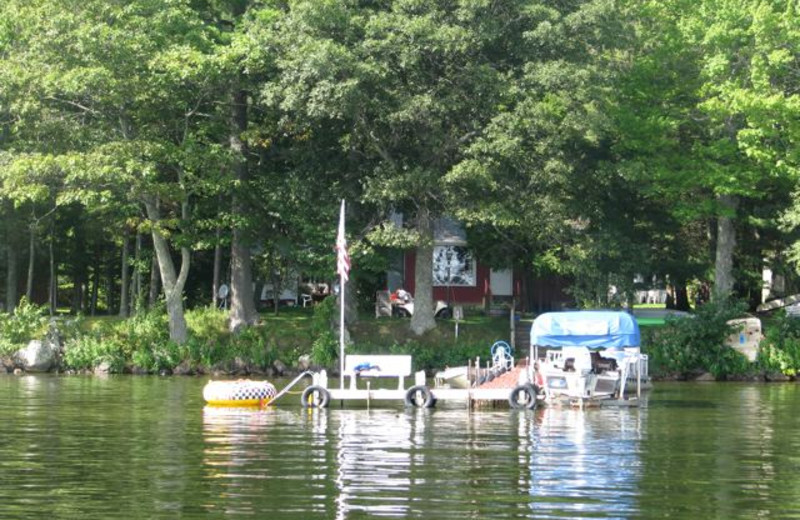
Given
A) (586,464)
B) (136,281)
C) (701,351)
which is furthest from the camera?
(136,281)

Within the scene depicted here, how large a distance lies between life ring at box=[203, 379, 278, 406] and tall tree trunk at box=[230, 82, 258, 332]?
58.7 ft

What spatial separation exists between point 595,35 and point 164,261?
18.5 metres

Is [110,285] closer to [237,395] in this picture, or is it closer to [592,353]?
[237,395]

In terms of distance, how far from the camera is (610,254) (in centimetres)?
5322

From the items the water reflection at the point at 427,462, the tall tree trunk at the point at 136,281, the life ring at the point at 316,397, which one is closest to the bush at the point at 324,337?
the tall tree trunk at the point at 136,281

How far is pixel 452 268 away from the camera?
6681cm

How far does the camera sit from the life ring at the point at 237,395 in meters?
36.9

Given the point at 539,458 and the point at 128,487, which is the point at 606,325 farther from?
the point at 128,487

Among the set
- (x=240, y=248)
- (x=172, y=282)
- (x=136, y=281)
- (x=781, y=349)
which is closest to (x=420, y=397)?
(x=781, y=349)

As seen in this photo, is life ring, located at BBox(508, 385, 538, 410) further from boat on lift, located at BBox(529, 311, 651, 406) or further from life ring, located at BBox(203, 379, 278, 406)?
life ring, located at BBox(203, 379, 278, 406)

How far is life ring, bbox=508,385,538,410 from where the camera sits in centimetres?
3622

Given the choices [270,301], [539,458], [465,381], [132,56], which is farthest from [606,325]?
[270,301]

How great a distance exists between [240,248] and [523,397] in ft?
74.6

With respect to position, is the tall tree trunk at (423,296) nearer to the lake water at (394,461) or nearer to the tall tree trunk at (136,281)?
the tall tree trunk at (136,281)
